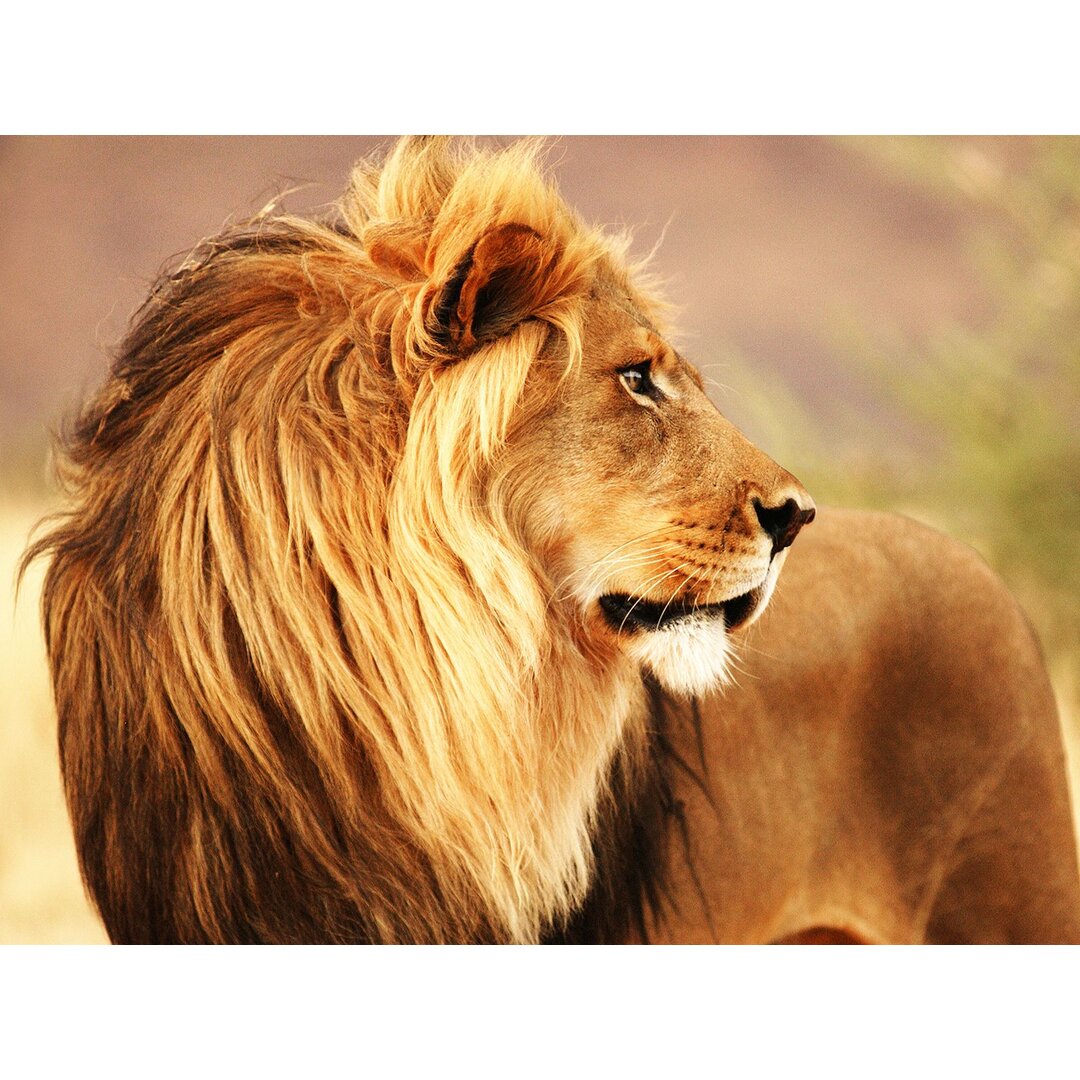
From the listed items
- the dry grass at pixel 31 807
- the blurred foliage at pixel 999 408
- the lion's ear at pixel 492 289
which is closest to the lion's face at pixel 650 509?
the lion's ear at pixel 492 289

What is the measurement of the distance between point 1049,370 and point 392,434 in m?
1.38

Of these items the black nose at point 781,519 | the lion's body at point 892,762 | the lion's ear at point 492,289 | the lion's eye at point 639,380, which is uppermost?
the lion's ear at point 492,289

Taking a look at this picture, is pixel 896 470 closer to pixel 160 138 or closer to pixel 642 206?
pixel 642 206

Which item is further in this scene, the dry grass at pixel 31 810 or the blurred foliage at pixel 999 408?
the blurred foliage at pixel 999 408

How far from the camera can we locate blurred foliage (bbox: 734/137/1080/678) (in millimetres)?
2344

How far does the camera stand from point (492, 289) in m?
1.70

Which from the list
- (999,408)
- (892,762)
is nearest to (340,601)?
(892,762)

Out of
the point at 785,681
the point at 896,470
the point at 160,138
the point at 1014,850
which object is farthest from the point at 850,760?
the point at 160,138

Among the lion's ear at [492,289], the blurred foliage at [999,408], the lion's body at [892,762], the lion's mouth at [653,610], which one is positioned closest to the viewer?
the lion's ear at [492,289]

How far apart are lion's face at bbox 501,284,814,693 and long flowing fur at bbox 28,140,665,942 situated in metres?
0.05

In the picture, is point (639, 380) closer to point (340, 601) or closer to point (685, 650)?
point (685, 650)

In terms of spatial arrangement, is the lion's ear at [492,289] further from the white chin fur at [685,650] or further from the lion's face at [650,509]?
the white chin fur at [685,650]

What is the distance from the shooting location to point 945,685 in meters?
2.21

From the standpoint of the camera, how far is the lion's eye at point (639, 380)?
1.78 m
